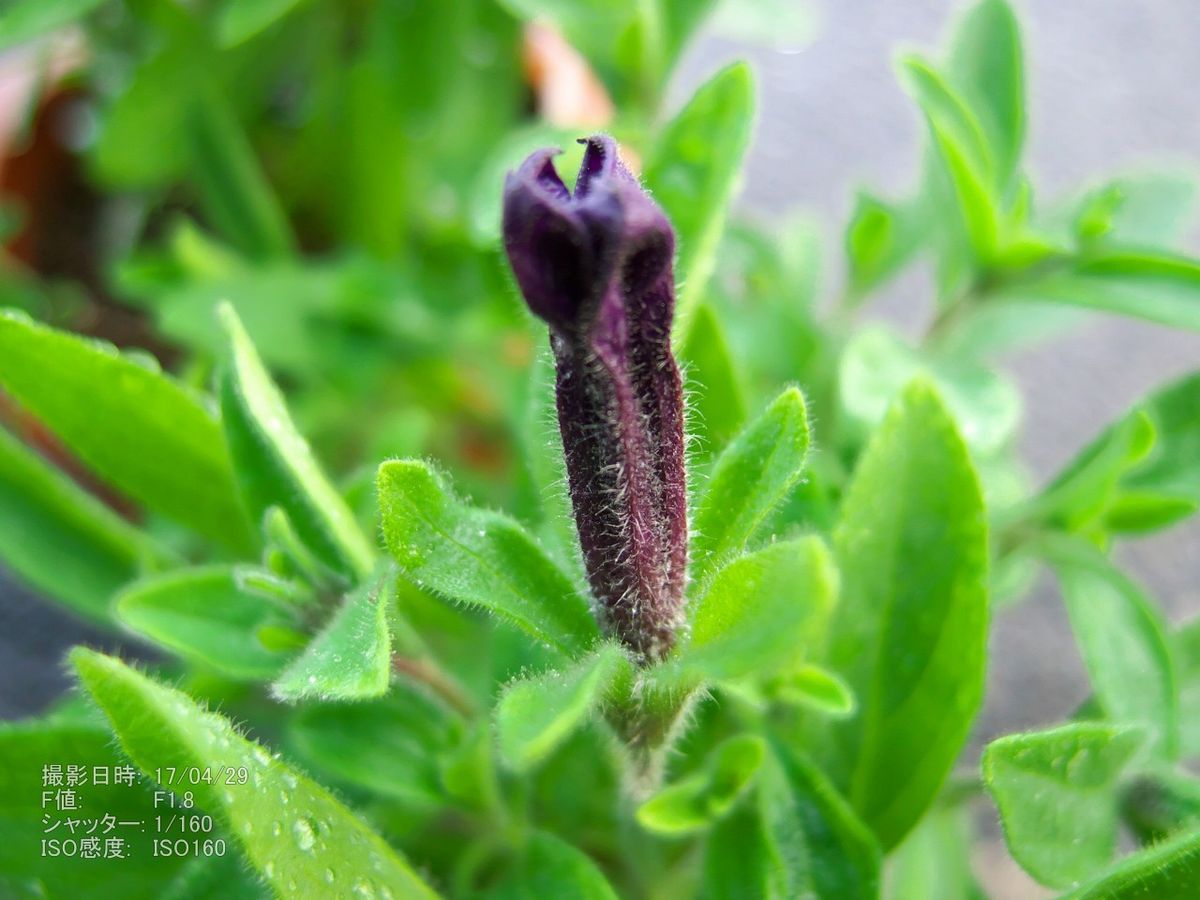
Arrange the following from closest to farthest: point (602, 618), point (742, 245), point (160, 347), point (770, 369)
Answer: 1. point (602, 618)
2. point (770, 369)
3. point (742, 245)
4. point (160, 347)

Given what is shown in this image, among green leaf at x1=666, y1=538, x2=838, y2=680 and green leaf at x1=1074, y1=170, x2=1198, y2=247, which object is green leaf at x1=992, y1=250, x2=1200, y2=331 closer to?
green leaf at x1=1074, y1=170, x2=1198, y2=247

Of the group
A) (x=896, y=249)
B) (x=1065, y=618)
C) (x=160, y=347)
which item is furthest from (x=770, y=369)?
(x=160, y=347)

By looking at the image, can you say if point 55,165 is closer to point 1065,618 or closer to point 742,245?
point 742,245

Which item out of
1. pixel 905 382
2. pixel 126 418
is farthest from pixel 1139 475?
pixel 126 418

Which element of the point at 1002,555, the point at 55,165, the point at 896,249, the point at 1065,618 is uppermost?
the point at 55,165

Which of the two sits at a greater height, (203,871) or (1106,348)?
(1106,348)

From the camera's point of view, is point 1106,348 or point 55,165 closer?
point 55,165

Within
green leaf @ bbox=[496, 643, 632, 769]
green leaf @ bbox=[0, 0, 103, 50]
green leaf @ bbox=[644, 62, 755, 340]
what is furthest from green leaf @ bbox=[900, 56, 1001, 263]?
green leaf @ bbox=[0, 0, 103, 50]
